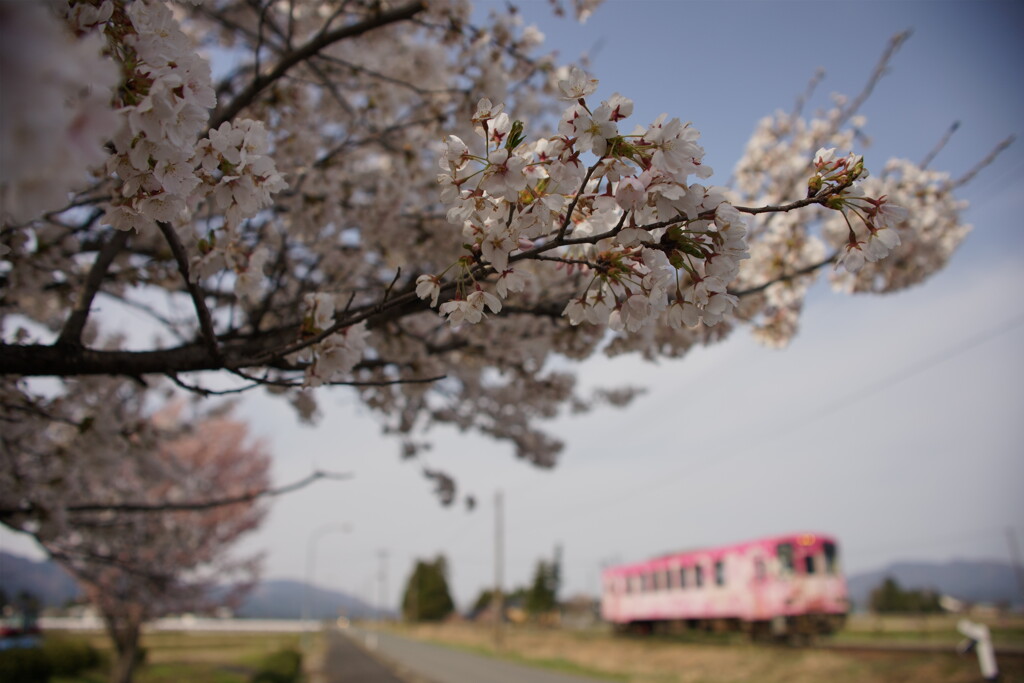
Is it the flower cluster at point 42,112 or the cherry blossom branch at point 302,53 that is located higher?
the cherry blossom branch at point 302,53

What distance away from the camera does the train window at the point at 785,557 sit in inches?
619

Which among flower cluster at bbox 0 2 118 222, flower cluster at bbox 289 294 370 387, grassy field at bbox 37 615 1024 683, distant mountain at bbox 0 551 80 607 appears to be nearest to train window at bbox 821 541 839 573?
grassy field at bbox 37 615 1024 683

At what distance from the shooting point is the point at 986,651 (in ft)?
23.0

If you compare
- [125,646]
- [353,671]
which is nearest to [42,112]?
[125,646]

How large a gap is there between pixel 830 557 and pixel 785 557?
131 cm

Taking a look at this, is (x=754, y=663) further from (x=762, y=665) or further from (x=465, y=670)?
(x=465, y=670)

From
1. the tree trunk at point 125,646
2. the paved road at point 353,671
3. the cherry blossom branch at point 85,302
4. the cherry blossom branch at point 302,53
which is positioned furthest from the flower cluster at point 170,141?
the paved road at point 353,671

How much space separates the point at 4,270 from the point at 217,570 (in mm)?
14656

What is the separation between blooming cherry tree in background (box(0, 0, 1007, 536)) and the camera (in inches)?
43.8

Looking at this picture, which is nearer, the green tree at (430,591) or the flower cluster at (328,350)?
the flower cluster at (328,350)

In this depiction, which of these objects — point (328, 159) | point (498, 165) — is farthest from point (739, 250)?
point (328, 159)

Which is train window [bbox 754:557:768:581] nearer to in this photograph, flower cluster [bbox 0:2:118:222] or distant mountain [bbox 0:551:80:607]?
distant mountain [bbox 0:551:80:607]

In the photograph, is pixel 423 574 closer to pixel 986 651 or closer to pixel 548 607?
pixel 548 607

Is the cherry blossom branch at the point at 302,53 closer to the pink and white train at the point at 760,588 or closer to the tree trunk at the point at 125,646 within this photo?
the tree trunk at the point at 125,646
